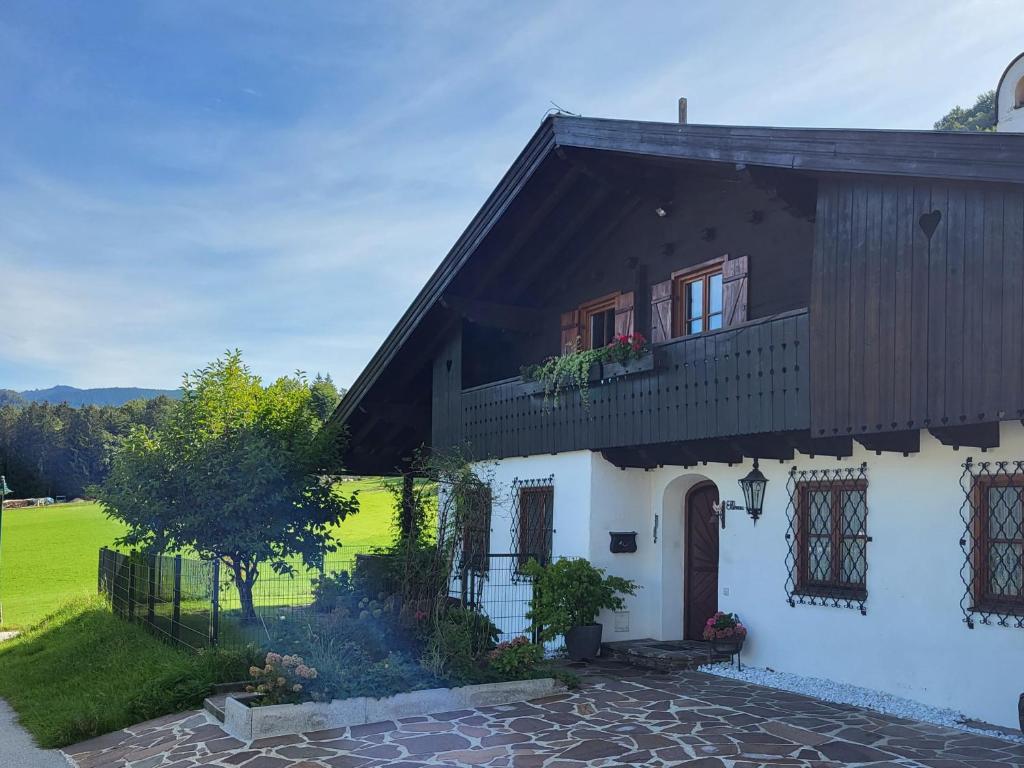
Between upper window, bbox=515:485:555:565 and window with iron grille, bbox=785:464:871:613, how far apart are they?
3496 mm

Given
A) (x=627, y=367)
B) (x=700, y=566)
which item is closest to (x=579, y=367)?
(x=627, y=367)

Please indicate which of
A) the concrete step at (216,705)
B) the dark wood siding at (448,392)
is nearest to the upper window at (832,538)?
the concrete step at (216,705)

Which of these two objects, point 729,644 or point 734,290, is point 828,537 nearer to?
point 729,644

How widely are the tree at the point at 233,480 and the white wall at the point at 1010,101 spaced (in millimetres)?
10485

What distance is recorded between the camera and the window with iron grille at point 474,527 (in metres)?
10.5

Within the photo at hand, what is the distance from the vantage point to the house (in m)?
7.26

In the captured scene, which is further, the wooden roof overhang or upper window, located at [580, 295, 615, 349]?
upper window, located at [580, 295, 615, 349]

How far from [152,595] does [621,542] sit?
261 inches

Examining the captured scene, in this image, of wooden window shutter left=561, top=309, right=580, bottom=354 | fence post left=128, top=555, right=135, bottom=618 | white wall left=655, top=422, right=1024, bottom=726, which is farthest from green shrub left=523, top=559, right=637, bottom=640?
fence post left=128, top=555, right=135, bottom=618

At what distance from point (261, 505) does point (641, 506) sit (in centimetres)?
580

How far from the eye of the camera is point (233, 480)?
13555mm

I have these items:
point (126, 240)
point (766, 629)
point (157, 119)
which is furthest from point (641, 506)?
point (126, 240)

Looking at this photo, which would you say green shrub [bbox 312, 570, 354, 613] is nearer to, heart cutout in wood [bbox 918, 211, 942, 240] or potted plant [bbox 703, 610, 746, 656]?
potted plant [bbox 703, 610, 746, 656]

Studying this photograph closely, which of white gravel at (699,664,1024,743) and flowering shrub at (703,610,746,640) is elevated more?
flowering shrub at (703,610,746,640)
